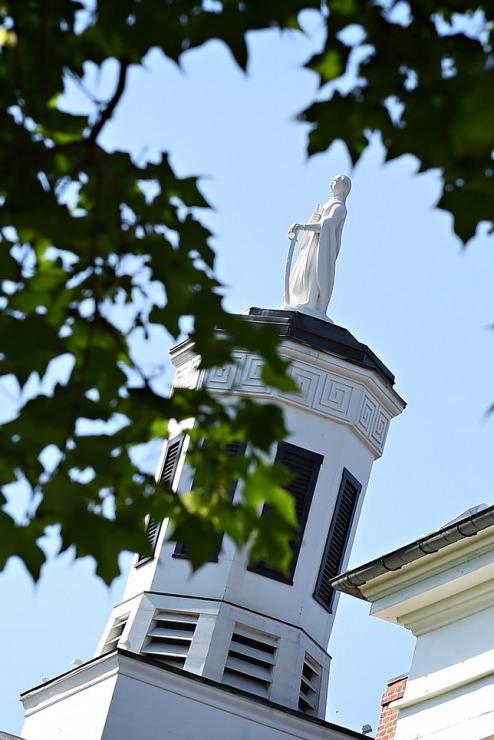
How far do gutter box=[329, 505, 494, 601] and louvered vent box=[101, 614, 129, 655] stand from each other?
252 inches

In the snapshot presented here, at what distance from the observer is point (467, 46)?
458cm

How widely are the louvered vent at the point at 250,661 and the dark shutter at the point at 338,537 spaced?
1.02 metres

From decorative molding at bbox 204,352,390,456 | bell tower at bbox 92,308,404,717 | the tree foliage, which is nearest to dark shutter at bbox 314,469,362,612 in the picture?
bell tower at bbox 92,308,404,717

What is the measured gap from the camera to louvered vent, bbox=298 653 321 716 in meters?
19.0

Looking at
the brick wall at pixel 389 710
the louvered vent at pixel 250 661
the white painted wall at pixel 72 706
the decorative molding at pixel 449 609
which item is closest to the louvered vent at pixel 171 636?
the louvered vent at pixel 250 661

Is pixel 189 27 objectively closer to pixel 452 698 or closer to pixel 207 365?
pixel 207 365

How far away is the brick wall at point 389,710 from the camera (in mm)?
13992

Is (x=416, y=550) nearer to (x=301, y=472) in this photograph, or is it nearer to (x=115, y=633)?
(x=301, y=472)

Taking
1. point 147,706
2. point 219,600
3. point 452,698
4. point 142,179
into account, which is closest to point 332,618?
point 219,600

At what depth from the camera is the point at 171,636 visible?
18719mm

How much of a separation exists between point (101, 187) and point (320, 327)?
15.5 m

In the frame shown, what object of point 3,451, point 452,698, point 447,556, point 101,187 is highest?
point 447,556

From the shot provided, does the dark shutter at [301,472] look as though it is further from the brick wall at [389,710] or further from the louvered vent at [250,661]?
the brick wall at [389,710]

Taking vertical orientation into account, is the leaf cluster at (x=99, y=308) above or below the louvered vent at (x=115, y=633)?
below
